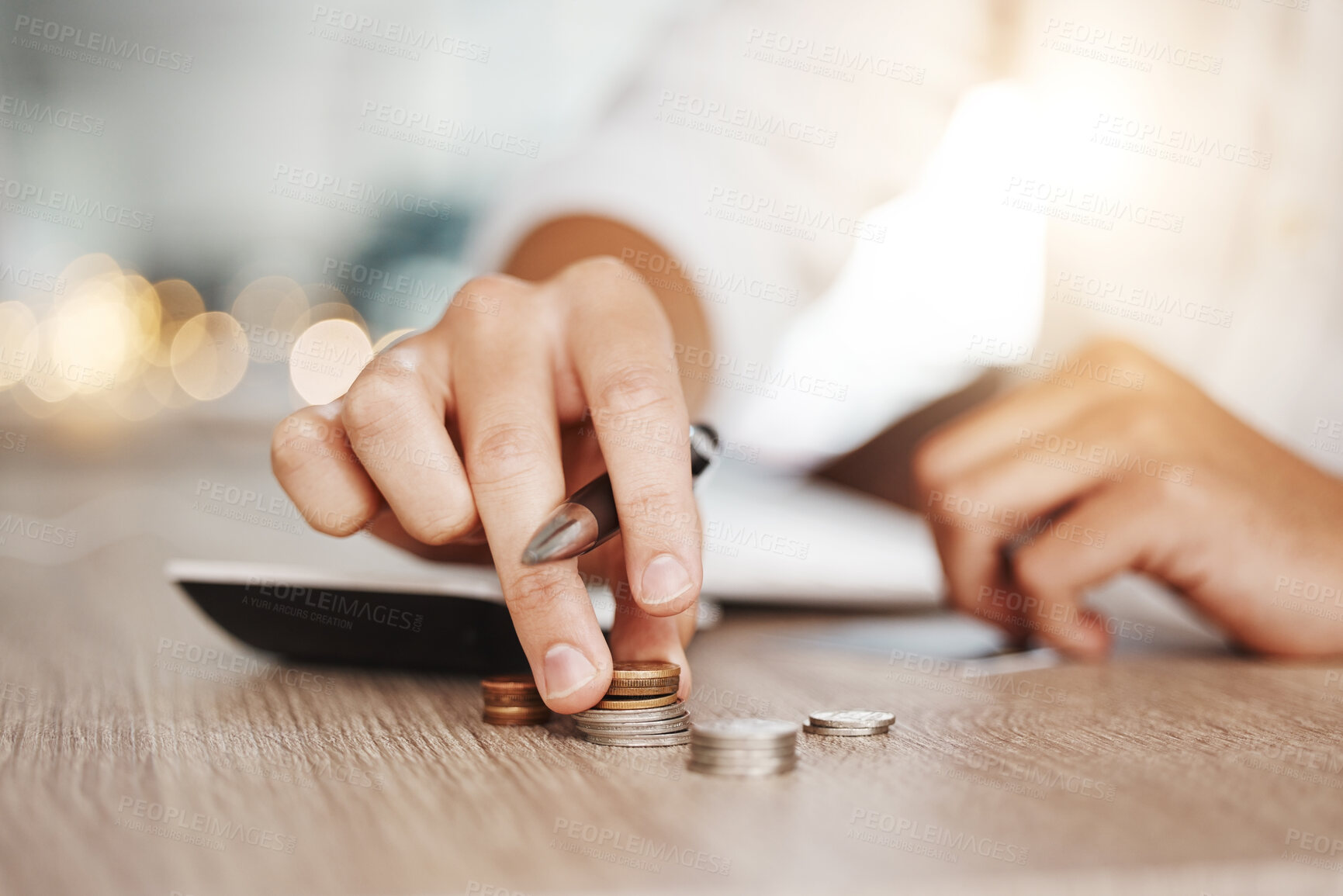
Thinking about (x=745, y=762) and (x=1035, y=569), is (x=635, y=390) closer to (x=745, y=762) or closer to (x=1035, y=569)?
(x=745, y=762)

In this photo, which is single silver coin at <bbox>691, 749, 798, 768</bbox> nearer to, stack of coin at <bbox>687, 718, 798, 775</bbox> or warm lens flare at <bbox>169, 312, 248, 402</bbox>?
stack of coin at <bbox>687, 718, 798, 775</bbox>

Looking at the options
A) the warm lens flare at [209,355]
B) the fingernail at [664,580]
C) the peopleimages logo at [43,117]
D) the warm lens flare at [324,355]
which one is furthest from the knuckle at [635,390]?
the peopleimages logo at [43,117]

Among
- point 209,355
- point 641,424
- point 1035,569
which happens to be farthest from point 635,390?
point 209,355

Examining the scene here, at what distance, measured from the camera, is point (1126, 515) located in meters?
0.82

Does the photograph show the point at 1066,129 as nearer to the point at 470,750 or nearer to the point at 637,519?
the point at 637,519

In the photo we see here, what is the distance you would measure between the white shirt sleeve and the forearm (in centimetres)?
1

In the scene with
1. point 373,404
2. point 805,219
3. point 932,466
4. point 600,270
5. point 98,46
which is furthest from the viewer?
point 98,46

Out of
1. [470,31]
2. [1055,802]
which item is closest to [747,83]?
[1055,802]

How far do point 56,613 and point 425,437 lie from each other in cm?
56

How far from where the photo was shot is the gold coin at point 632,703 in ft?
1.57

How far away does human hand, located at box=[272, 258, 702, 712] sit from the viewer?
0.50 metres

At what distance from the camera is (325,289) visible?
3.78 m

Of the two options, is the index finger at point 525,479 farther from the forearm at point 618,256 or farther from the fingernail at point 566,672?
the forearm at point 618,256

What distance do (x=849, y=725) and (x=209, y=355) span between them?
3812 millimetres
